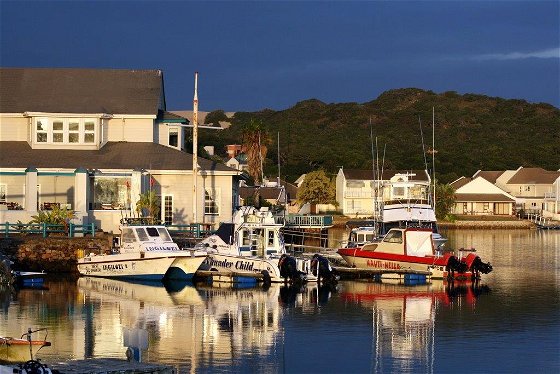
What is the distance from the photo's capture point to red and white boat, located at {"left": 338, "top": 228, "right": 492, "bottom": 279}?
46250 mm

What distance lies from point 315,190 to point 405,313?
77682 millimetres

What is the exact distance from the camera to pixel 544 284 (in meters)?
47.0

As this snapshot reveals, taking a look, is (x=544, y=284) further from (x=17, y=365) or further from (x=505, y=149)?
(x=505, y=149)

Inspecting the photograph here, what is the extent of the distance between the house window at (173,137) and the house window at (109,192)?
22.5 ft

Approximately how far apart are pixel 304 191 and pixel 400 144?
270ft

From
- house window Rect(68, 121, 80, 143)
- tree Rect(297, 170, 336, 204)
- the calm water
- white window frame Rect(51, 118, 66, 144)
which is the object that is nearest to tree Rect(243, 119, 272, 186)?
tree Rect(297, 170, 336, 204)

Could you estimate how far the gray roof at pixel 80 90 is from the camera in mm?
55969

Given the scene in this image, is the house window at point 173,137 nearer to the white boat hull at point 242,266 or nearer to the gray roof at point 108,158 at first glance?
the gray roof at point 108,158

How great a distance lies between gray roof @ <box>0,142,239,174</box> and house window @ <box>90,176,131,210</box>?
0.64m

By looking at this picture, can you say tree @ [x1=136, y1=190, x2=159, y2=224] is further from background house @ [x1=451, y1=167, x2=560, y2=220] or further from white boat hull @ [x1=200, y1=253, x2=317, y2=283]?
background house @ [x1=451, y1=167, x2=560, y2=220]

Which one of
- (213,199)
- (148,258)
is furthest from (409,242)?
(213,199)

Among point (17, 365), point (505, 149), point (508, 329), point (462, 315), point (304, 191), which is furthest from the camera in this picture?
point (505, 149)

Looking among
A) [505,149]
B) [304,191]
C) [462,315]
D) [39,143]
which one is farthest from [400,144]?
[462,315]

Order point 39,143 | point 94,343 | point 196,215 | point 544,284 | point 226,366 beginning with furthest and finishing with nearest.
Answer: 1. point 39,143
2. point 196,215
3. point 544,284
4. point 94,343
5. point 226,366
